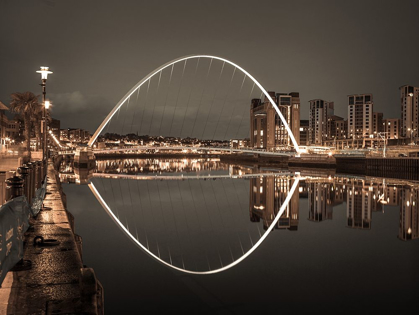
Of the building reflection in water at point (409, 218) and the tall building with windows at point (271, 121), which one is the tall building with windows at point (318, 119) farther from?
the building reflection in water at point (409, 218)

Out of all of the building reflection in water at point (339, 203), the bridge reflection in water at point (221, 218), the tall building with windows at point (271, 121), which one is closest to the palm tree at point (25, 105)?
the bridge reflection in water at point (221, 218)

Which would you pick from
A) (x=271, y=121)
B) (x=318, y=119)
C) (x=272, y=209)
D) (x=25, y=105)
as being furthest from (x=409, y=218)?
(x=318, y=119)

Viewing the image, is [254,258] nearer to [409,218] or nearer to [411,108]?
[409,218]

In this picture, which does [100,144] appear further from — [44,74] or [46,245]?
[46,245]

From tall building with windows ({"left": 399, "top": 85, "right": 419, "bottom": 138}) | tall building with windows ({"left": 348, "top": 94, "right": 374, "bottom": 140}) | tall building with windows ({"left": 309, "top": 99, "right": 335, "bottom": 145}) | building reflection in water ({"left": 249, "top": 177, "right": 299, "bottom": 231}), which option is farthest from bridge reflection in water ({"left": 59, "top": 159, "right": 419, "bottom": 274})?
tall building with windows ({"left": 309, "top": 99, "right": 335, "bottom": 145})

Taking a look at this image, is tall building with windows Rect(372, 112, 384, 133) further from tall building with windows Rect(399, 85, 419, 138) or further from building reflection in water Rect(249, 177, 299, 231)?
building reflection in water Rect(249, 177, 299, 231)

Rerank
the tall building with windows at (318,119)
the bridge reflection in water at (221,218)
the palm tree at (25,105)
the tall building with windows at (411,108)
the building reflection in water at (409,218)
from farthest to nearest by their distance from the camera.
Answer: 1. the tall building with windows at (318,119)
2. the tall building with windows at (411,108)
3. the palm tree at (25,105)
4. the building reflection in water at (409,218)
5. the bridge reflection in water at (221,218)

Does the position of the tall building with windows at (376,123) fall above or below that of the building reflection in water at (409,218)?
above
